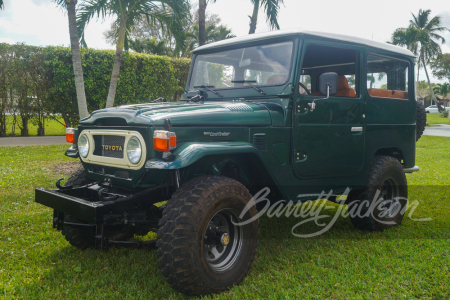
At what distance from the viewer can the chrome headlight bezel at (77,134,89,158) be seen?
11.3 feet

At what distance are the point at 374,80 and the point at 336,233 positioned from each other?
1.94m

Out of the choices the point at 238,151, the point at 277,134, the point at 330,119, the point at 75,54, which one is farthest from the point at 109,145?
the point at 75,54

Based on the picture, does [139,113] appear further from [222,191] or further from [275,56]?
[275,56]

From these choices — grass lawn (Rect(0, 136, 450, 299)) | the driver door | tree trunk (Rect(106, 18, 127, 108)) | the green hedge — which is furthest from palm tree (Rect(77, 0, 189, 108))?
the driver door

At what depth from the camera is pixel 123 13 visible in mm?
9516

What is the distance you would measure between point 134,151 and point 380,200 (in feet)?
10.4

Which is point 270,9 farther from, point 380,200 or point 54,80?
point 380,200

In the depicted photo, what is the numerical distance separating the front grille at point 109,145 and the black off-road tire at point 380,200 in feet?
9.65

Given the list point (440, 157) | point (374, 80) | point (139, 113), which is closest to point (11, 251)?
point (139, 113)

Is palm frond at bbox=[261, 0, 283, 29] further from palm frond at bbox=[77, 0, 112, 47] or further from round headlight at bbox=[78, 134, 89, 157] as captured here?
round headlight at bbox=[78, 134, 89, 157]

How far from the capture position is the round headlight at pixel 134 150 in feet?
9.68

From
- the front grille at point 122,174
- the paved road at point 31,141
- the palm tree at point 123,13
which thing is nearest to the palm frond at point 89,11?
the palm tree at point 123,13

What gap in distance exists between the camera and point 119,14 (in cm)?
976

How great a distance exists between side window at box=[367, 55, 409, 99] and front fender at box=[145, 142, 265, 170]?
224 cm
